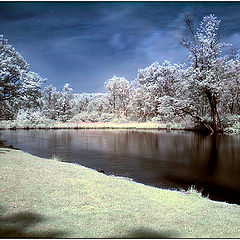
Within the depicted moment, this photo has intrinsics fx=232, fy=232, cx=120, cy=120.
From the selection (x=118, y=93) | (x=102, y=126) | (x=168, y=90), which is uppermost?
(x=118, y=93)

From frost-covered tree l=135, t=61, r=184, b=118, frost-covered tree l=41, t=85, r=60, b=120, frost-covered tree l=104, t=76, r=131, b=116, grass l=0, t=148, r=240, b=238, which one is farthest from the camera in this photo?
frost-covered tree l=104, t=76, r=131, b=116

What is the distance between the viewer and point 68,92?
2121 inches

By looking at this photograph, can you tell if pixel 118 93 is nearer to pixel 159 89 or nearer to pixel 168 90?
pixel 159 89

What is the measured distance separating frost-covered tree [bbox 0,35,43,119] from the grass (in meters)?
7.88

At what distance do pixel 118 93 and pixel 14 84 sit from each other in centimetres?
4327

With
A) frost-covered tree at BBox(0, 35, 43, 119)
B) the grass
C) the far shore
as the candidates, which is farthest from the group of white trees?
the grass

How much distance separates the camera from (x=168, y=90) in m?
44.6

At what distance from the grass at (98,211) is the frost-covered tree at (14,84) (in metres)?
7.88

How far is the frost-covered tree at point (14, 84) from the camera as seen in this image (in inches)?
501

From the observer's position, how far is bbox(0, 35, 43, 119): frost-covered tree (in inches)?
501

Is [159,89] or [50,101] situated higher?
[159,89]

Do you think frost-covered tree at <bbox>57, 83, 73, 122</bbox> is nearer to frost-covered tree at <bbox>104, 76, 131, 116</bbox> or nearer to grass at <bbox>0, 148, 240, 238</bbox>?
frost-covered tree at <bbox>104, 76, 131, 116</bbox>

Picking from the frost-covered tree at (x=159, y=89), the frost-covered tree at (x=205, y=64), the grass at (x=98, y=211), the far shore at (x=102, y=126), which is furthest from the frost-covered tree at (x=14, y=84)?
the frost-covered tree at (x=159, y=89)

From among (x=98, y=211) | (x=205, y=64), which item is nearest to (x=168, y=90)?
(x=205, y=64)
